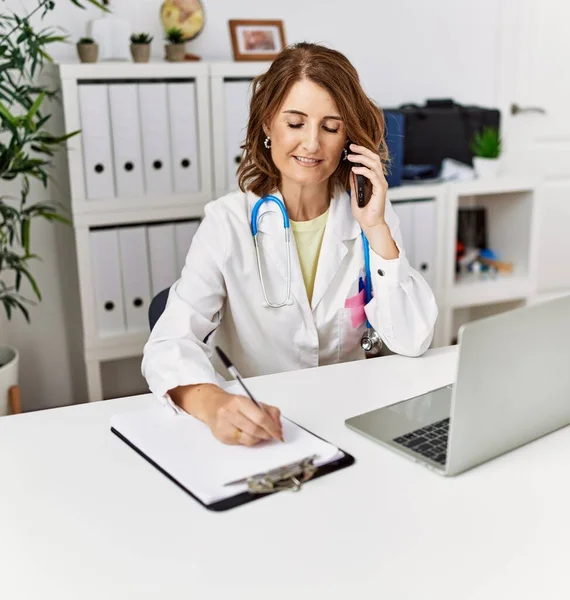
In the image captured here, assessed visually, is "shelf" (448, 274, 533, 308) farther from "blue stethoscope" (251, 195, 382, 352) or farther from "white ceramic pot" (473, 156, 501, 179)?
"blue stethoscope" (251, 195, 382, 352)

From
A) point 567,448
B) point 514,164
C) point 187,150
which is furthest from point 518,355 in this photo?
point 514,164

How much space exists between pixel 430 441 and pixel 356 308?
61 centimetres

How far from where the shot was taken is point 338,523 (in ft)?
3.11

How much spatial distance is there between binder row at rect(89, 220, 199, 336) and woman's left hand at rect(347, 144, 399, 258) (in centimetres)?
124

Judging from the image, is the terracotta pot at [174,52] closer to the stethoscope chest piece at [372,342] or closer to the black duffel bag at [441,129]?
the black duffel bag at [441,129]

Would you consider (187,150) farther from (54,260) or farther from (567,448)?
(567,448)

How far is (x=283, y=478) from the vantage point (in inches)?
41.2

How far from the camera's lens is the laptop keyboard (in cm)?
112

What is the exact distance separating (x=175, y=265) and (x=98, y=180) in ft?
1.32

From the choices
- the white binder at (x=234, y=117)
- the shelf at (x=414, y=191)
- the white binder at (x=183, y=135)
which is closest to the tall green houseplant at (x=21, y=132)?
the white binder at (x=183, y=135)

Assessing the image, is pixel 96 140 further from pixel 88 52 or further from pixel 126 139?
pixel 88 52

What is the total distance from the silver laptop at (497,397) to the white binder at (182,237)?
1.64 meters

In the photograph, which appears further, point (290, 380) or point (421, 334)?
point (421, 334)

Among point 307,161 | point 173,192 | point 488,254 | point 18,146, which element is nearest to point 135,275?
point 173,192
